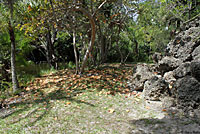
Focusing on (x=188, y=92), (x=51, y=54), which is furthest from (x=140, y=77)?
(x=51, y=54)

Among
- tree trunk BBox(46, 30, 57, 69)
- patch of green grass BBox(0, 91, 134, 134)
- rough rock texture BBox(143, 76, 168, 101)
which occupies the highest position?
tree trunk BBox(46, 30, 57, 69)

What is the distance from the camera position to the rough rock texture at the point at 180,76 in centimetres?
371

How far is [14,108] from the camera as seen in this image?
4738mm

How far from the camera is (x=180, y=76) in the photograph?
4.33 metres

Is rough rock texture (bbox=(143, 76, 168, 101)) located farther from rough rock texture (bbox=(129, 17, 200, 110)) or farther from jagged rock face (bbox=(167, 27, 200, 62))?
jagged rock face (bbox=(167, 27, 200, 62))

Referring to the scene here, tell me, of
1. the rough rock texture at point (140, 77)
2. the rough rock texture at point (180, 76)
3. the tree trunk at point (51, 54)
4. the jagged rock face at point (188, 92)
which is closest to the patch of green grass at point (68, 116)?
the rough rock texture at point (140, 77)

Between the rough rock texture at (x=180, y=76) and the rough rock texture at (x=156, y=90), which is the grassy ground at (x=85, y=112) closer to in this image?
the rough rock texture at (x=156, y=90)

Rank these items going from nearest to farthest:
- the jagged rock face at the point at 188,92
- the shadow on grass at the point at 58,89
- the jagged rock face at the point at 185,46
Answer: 1. the jagged rock face at the point at 188,92
2. the shadow on grass at the point at 58,89
3. the jagged rock face at the point at 185,46

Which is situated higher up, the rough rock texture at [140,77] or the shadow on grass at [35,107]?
the rough rock texture at [140,77]

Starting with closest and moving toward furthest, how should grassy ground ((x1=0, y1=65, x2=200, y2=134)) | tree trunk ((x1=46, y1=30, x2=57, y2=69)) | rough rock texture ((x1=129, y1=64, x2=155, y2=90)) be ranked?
grassy ground ((x1=0, y1=65, x2=200, y2=134)), rough rock texture ((x1=129, y1=64, x2=155, y2=90)), tree trunk ((x1=46, y1=30, x2=57, y2=69))

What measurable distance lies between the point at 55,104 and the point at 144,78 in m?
2.91

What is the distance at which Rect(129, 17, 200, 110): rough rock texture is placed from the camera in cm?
371

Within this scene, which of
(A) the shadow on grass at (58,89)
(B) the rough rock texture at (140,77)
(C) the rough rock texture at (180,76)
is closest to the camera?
(C) the rough rock texture at (180,76)

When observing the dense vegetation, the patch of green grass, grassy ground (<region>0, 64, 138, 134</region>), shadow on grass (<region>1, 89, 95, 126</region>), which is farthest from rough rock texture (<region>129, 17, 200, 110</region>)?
the dense vegetation
